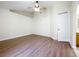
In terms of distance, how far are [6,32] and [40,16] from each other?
15.5 ft

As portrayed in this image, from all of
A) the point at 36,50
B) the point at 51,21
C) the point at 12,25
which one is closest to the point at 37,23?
the point at 51,21

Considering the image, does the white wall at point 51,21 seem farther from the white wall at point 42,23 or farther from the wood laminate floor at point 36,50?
the wood laminate floor at point 36,50

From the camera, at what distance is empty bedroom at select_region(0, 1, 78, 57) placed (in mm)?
6098

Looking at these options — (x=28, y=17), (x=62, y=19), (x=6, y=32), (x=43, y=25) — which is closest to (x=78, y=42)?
(x=62, y=19)

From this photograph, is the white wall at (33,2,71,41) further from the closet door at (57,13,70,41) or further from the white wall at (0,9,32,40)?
the white wall at (0,9,32,40)

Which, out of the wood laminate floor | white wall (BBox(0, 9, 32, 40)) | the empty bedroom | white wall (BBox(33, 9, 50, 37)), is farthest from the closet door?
white wall (BBox(0, 9, 32, 40))

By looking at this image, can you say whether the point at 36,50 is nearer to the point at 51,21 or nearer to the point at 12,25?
the point at 12,25

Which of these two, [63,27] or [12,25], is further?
[12,25]

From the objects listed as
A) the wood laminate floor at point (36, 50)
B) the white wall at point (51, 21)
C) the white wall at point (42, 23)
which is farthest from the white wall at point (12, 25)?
the wood laminate floor at point (36, 50)

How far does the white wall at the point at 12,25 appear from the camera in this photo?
8773 millimetres

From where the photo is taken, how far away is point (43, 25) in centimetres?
1238

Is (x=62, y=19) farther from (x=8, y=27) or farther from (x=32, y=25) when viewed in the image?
(x=32, y=25)

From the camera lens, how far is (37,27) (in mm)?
13180

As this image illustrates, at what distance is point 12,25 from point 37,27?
392cm
